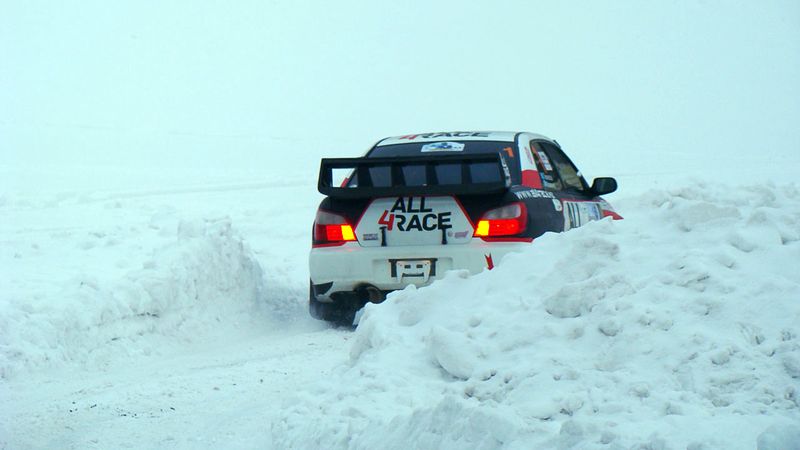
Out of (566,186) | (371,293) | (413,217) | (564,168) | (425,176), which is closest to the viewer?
(413,217)

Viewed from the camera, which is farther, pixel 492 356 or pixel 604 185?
pixel 604 185

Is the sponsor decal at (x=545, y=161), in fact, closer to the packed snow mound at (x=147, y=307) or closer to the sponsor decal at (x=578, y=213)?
the sponsor decal at (x=578, y=213)

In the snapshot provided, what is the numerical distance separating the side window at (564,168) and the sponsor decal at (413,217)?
1476mm

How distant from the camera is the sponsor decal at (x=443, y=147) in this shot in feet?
26.1

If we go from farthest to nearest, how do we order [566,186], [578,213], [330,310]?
[566,186] → [578,213] → [330,310]

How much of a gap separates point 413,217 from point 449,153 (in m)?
0.80

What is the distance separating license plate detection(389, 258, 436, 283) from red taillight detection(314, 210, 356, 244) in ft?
1.26

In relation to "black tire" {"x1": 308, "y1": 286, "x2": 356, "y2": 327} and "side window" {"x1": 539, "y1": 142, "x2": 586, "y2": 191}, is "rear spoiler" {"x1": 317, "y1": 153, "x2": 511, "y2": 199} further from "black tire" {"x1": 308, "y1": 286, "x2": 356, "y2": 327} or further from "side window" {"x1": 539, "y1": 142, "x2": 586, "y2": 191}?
"side window" {"x1": 539, "y1": 142, "x2": 586, "y2": 191}

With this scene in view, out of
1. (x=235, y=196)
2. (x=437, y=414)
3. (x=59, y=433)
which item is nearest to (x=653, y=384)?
(x=437, y=414)

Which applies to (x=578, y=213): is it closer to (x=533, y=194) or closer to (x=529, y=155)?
(x=529, y=155)

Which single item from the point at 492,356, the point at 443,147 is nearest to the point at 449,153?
the point at 443,147

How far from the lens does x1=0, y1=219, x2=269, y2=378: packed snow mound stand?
22.7 ft

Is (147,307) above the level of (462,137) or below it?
below

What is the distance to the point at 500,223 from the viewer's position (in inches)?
283
